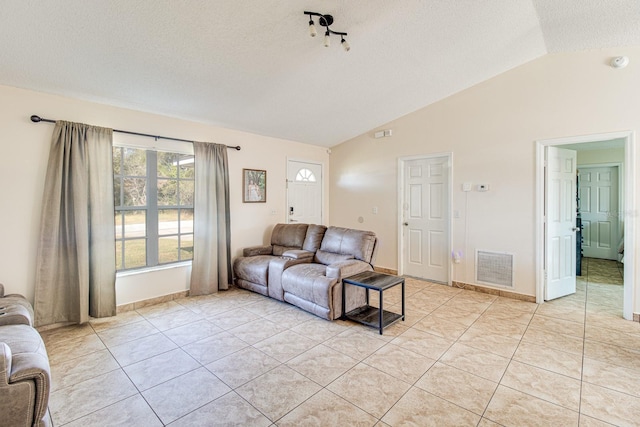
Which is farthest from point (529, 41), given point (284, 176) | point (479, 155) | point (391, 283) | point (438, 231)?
point (284, 176)

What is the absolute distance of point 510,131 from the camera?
3.97 m

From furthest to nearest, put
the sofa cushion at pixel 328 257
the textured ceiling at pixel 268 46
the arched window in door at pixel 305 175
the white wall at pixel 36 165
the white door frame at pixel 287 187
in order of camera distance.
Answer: the arched window in door at pixel 305 175
the white door frame at pixel 287 187
the sofa cushion at pixel 328 257
the white wall at pixel 36 165
the textured ceiling at pixel 268 46

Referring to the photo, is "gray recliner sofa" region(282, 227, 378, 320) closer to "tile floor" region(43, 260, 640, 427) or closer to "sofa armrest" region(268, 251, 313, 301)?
"sofa armrest" region(268, 251, 313, 301)

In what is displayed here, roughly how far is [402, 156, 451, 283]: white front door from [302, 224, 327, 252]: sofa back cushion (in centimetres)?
161

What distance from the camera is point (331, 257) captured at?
13.1 feet

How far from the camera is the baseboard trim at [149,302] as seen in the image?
357cm

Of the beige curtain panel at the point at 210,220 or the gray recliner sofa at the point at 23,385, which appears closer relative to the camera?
the gray recliner sofa at the point at 23,385

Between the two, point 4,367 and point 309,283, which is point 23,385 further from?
point 309,283

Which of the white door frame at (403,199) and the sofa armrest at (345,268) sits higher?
the white door frame at (403,199)

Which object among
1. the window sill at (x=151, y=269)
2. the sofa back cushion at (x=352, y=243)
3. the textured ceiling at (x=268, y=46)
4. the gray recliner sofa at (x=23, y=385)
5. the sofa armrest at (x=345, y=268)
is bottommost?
the gray recliner sofa at (x=23, y=385)

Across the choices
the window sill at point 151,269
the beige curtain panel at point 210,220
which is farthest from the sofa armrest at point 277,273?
the window sill at point 151,269

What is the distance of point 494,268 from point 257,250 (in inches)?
135

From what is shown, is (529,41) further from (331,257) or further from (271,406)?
(271,406)

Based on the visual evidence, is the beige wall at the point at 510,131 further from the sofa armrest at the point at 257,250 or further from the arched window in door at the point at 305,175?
the sofa armrest at the point at 257,250
